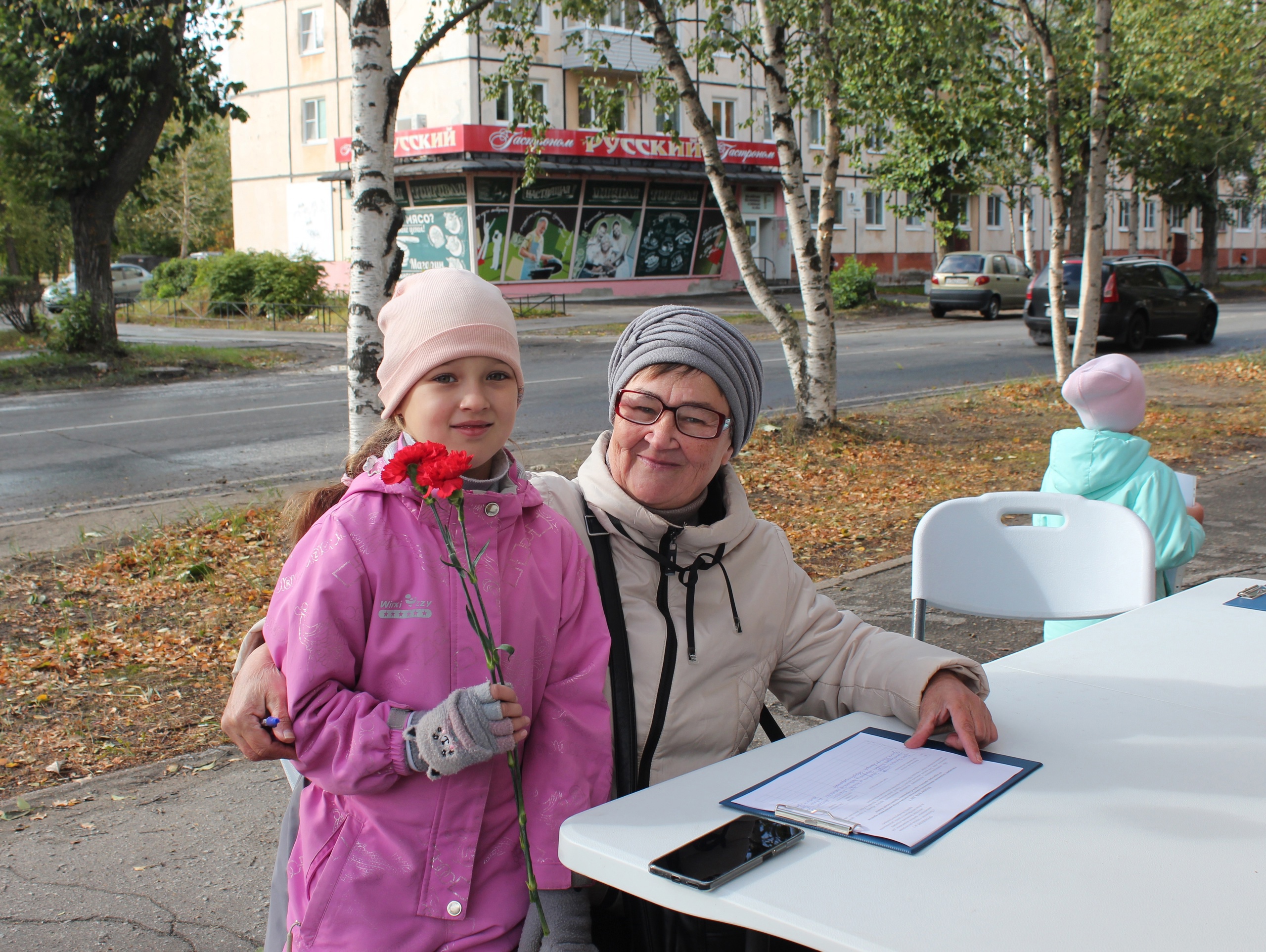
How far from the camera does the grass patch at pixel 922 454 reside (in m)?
7.24

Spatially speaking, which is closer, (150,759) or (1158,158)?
(150,759)

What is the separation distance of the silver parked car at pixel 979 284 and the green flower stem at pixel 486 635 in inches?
1098

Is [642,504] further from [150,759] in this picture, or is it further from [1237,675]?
[150,759]

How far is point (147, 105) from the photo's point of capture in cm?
1812

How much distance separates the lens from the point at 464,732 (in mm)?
1645

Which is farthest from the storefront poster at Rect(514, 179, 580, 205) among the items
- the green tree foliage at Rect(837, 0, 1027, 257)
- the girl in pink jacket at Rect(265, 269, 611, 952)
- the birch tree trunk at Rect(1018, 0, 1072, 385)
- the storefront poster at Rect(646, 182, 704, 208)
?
the girl in pink jacket at Rect(265, 269, 611, 952)

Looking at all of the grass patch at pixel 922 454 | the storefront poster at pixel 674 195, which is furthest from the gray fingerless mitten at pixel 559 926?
the storefront poster at pixel 674 195

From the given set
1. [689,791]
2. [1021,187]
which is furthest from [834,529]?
[1021,187]

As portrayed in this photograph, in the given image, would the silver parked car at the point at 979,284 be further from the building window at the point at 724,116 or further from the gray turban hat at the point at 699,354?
the gray turban hat at the point at 699,354

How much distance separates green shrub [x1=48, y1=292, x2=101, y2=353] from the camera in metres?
18.6

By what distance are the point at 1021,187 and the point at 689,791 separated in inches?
1137

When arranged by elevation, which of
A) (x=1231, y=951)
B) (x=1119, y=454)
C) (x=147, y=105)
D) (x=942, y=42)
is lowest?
(x=1231, y=951)

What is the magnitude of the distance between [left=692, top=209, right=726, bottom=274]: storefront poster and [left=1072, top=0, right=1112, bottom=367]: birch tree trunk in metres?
28.4

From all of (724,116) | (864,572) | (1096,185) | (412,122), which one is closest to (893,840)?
(864,572)
